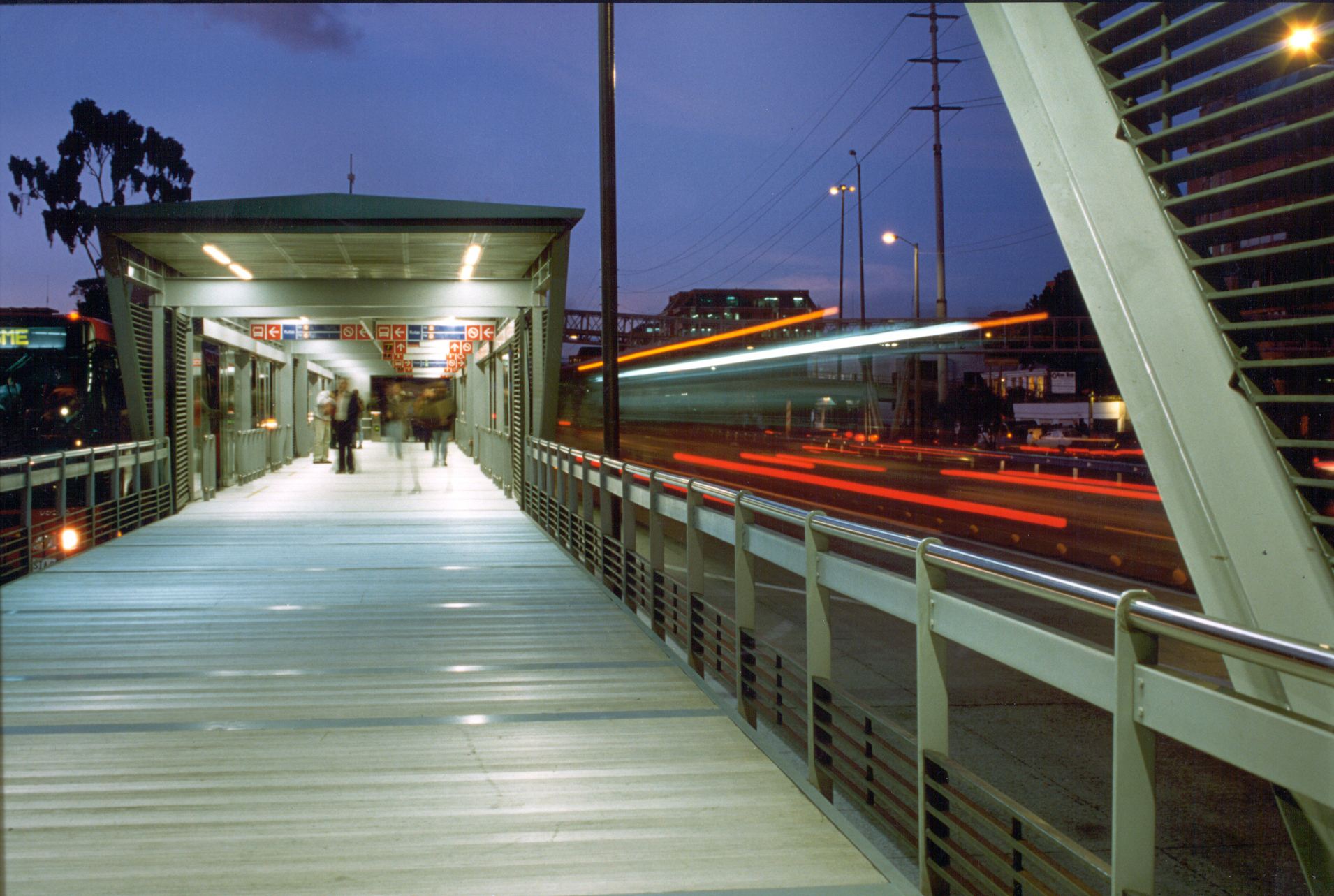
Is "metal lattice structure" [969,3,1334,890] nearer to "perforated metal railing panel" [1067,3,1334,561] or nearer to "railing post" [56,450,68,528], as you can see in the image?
"perforated metal railing panel" [1067,3,1334,561]

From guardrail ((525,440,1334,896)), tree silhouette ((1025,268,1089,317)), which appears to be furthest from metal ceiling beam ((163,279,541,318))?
tree silhouette ((1025,268,1089,317))

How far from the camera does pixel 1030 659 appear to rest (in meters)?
2.75

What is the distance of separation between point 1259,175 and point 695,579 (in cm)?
379

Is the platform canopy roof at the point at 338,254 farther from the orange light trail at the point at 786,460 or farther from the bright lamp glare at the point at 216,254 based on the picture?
the orange light trail at the point at 786,460

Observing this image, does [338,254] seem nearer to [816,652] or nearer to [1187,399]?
[816,652]

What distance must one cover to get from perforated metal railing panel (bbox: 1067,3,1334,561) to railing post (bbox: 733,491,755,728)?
8.16 ft

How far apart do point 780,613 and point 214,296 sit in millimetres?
11033

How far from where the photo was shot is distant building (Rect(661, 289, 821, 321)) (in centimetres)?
13462

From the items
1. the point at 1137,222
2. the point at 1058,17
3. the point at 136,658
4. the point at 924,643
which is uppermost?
the point at 1058,17

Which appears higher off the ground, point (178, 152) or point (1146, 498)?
point (178, 152)

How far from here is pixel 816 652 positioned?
422cm

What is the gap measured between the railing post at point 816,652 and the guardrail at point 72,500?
800 cm

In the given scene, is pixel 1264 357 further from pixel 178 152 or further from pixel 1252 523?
pixel 178 152

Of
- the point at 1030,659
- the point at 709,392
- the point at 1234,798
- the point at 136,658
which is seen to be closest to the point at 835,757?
the point at 1030,659
